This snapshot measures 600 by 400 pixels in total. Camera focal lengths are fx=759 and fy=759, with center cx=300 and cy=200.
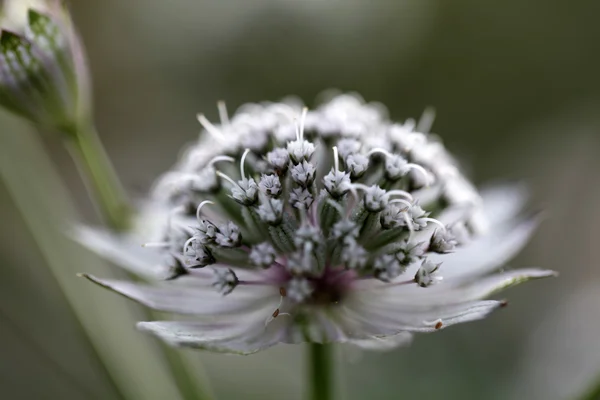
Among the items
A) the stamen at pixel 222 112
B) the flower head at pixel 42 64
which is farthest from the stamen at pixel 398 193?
the flower head at pixel 42 64

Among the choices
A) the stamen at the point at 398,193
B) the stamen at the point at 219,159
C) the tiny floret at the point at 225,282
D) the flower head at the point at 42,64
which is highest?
the flower head at the point at 42,64

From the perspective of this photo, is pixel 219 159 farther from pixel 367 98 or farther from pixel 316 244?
pixel 367 98

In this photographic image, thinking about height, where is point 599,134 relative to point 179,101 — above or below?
below

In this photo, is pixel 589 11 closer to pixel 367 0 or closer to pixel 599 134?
pixel 599 134

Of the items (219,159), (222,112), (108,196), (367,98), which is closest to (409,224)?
(219,159)

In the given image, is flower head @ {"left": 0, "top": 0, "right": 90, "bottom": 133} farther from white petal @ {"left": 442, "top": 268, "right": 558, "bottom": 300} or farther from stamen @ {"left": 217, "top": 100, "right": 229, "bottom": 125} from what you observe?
white petal @ {"left": 442, "top": 268, "right": 558, "bottom": 300}

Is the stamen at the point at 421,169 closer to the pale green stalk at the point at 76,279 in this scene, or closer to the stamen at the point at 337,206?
the stamen at the point at 337,206

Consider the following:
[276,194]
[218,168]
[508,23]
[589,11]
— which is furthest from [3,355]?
[589,11]
